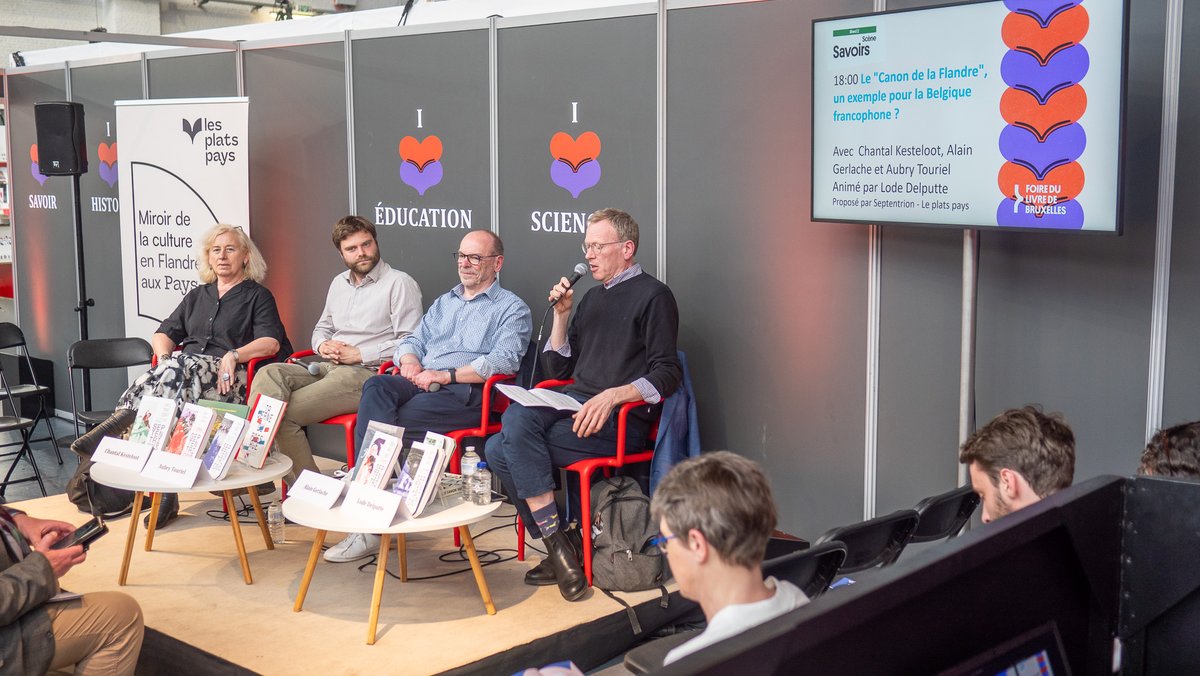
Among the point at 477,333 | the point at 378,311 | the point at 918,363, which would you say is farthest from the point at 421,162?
the point at 918,363

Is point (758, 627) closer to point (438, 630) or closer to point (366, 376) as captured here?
point (438, 630)

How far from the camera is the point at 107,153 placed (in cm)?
693

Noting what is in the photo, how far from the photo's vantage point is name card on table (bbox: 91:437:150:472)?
4.06 meters

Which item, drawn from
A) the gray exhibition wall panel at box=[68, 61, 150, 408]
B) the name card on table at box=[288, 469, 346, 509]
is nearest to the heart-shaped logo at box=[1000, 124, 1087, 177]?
the name card on table at box=[288, 469, 346, 509]

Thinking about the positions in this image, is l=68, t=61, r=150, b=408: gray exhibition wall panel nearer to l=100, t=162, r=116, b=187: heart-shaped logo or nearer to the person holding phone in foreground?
l=100, t=162, r=116, b=187: heart-shaped logo

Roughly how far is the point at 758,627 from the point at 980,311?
9.51 feet

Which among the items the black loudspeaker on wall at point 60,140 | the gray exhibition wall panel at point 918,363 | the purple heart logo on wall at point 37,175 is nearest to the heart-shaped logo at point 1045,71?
the gray exhibition wall panel at point 918,363

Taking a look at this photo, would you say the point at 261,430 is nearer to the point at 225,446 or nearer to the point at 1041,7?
the point at 225,446

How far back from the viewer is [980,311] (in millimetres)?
3668

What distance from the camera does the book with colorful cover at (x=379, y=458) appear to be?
138 inches

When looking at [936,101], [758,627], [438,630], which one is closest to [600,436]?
[438,630]

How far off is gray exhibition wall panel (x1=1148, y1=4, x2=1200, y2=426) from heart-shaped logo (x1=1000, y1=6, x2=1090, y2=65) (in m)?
0.38

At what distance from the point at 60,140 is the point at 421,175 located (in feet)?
7.84

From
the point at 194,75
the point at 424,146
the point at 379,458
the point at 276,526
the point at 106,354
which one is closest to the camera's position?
the point at 379,458
